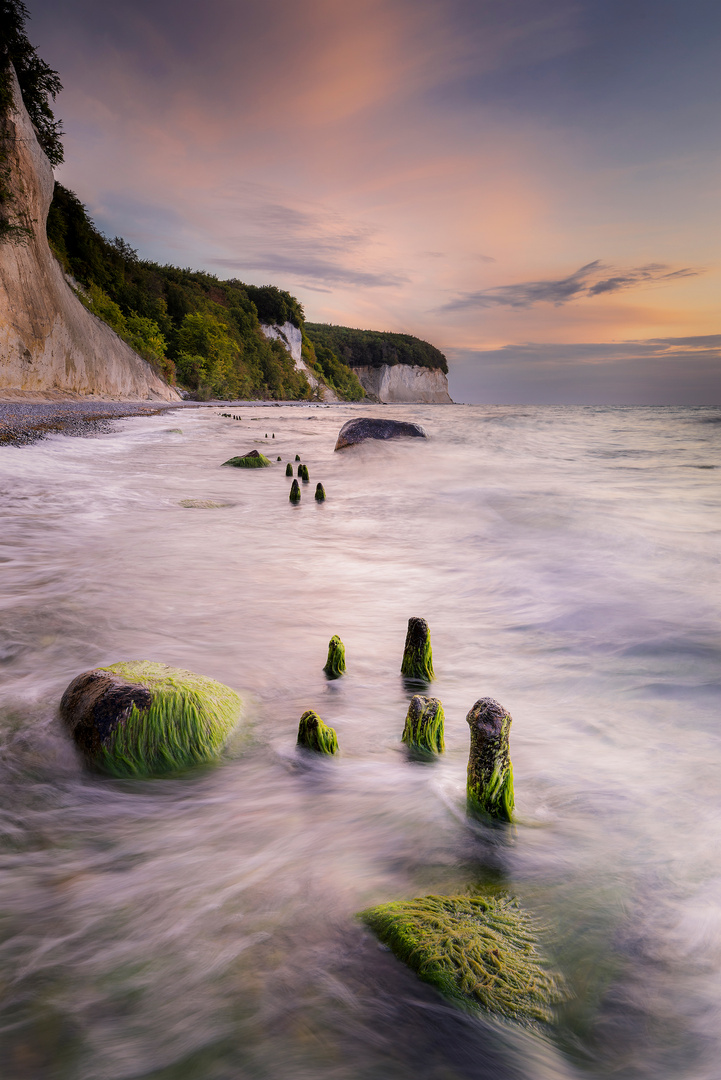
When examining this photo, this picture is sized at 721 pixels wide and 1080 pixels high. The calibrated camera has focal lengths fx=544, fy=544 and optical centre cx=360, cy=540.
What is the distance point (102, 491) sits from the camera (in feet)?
32.3

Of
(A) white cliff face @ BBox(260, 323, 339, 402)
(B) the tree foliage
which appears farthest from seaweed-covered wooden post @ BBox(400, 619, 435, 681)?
(B) the tree foliage

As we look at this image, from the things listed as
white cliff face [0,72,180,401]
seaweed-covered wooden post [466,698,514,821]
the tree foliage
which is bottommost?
seaweed-covered wooden post [466,698,514,821]

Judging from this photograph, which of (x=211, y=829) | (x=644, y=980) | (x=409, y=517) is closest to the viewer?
(x=644, y=980)

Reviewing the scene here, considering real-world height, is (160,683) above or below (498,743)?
below

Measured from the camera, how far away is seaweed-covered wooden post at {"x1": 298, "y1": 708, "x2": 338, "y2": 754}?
2.64 metres

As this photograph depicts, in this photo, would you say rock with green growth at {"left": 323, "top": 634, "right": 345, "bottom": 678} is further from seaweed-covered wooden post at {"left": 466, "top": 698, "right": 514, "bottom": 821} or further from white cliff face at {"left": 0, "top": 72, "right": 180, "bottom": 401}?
white cliff face at {"left": 0, "top": 72, "right": 180, "bottom": 401}

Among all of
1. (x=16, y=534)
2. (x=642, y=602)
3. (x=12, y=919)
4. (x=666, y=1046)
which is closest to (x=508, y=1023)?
(x=666, y=1046)

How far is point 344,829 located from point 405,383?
152980 mm

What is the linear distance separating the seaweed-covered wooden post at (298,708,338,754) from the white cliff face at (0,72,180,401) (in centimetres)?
2482

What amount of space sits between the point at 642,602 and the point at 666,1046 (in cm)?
440

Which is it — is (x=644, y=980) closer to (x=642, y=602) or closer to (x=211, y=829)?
(x=211, y=829)

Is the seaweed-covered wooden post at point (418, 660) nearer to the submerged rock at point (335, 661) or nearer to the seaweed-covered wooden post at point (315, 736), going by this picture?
the submerged rock at point (335, 661)

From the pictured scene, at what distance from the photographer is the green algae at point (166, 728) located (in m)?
2.47

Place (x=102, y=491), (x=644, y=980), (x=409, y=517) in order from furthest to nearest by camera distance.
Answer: (x=102, y=491), (x=409, y=517), (x=644, y=980)
